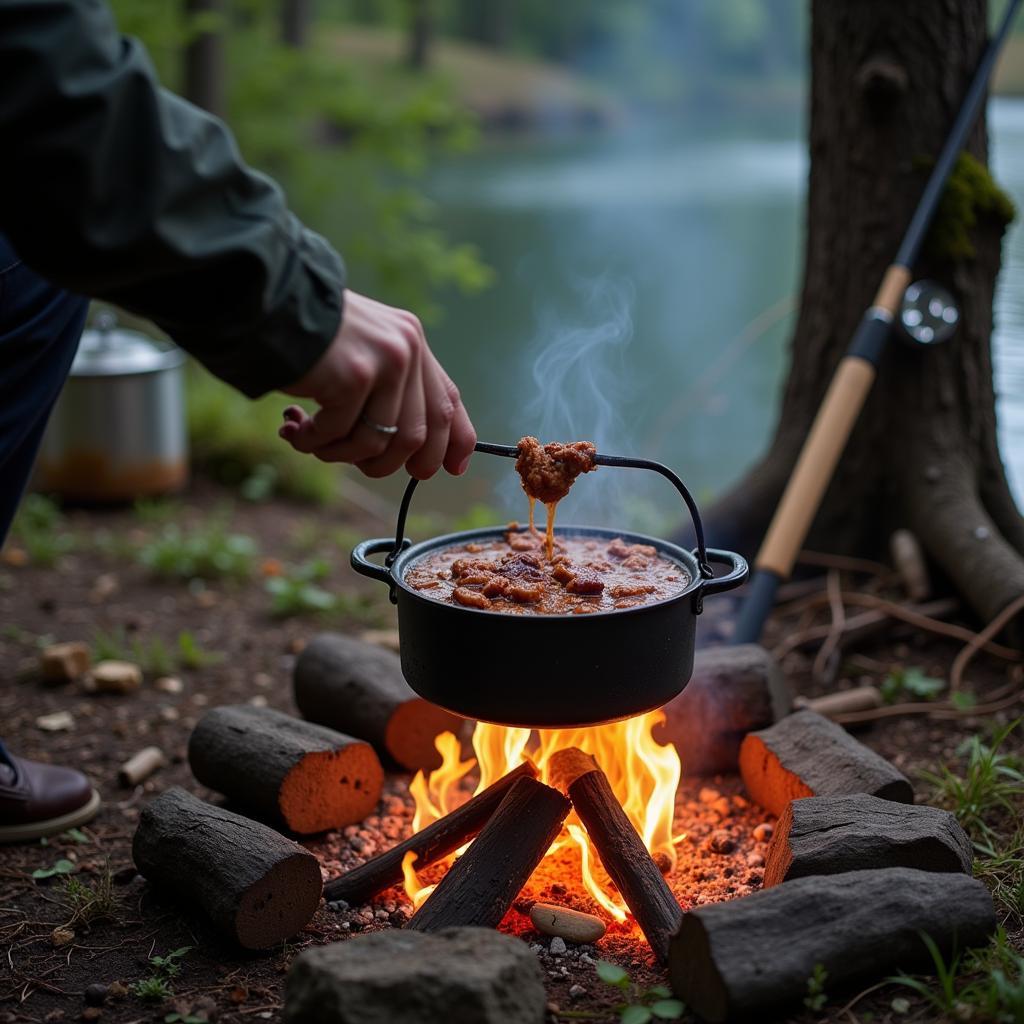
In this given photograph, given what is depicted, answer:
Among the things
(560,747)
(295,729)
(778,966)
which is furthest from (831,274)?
(778,966)

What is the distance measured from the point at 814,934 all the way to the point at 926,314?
2829 millimetres

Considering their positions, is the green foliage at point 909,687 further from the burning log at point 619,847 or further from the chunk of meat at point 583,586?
the chunk of meat at point 583,586

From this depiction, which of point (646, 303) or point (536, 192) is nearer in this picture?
point (646, 303)

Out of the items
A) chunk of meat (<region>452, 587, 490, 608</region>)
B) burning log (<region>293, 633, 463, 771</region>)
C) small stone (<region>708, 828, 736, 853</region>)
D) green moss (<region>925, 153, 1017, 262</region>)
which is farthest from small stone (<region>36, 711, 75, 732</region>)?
green moss (<region>925, 153, 1017, 262</region>)

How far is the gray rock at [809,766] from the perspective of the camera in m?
2.80

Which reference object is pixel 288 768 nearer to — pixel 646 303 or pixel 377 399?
pixel 377 399

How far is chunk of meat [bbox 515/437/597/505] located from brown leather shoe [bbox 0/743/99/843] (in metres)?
1.66

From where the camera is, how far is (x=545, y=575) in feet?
8.59

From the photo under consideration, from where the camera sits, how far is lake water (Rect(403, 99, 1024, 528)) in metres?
4.86

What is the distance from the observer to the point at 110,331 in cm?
613

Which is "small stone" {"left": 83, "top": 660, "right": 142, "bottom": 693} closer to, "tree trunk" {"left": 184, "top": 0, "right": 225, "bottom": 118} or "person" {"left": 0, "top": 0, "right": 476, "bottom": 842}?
"person" {"left": 0, "top": 0, "right": 476, "bottom": 842}

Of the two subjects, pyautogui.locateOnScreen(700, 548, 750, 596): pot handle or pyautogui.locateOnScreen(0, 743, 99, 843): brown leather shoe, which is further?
pyautogui.locateOnScreen(0, 743, 99, 843): brown leather shoe

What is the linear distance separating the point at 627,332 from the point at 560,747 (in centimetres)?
213

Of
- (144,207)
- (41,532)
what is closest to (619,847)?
(144,207)
